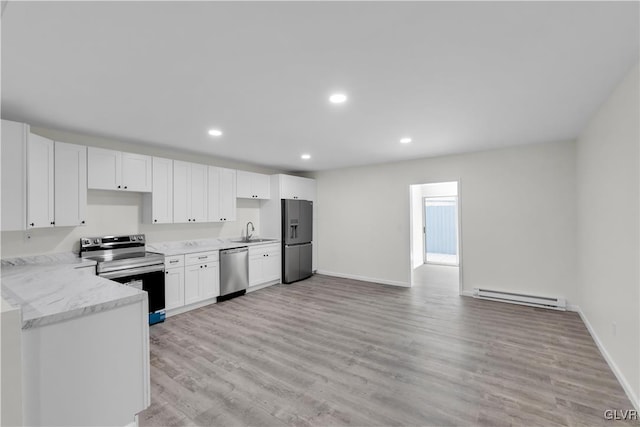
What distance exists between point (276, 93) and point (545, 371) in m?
3.49

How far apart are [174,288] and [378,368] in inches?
120

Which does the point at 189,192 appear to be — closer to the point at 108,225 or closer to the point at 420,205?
the point at 108,225

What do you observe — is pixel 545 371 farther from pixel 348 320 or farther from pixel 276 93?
pixel 276 93

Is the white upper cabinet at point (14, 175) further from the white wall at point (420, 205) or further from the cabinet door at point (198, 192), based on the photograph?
the white wall at point (420, 205)

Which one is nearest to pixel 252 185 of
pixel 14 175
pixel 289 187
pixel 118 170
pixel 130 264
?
pixel 289 187

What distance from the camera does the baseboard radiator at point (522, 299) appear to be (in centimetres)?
416

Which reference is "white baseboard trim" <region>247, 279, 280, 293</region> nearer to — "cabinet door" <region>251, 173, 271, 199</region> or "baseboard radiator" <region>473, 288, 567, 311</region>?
"cabinet door" <region>251, 173, 271, 199</region>

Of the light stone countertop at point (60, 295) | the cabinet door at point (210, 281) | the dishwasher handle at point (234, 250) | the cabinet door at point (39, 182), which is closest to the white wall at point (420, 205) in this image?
the dishwasher handle at point (234, 250)

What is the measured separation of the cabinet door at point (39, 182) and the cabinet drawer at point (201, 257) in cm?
163

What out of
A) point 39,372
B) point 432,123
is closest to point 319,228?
point 432,123

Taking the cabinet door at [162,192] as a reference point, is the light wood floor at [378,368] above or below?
below

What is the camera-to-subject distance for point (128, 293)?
178cm

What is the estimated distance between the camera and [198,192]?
4723mm

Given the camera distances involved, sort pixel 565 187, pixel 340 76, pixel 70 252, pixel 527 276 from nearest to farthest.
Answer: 1. pixel 340 76
2. pixel 70 252
3. pixel 565 187
4. pixel 527 276
